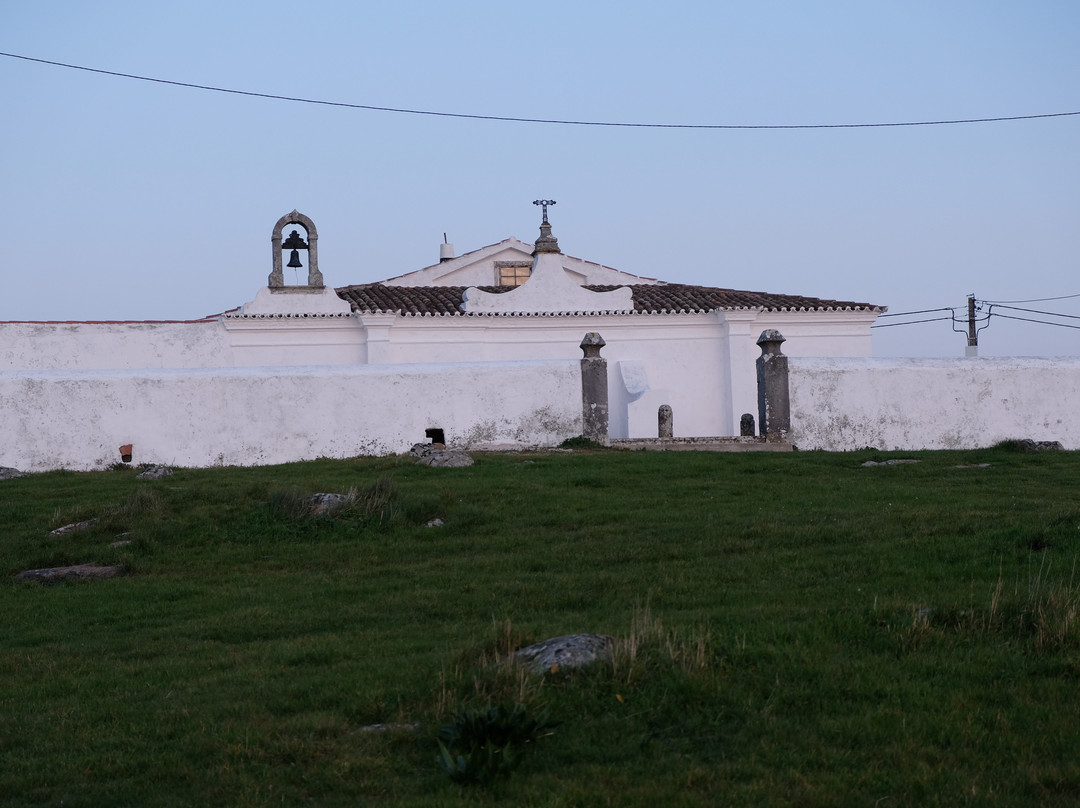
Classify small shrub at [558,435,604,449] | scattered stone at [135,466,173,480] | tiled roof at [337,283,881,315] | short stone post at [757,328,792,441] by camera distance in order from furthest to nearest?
tiled roof at [337,283,881,315]
short stone post at [757,328,792,441]
small shrub at [558,435,604,449]
scattered stone at [135,466,173,480]

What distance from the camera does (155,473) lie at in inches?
624

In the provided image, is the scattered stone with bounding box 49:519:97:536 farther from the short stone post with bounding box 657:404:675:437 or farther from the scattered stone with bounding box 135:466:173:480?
the short stone post with bounding box 657:404:675:437

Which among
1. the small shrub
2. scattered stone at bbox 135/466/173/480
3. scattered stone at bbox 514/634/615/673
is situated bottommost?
scattered stone at bbox 514/634/615/673

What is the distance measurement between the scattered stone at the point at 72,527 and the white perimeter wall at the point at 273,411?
659cm

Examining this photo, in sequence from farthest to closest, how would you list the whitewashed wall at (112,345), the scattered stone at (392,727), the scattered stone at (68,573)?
1. the whitewashed wall at (112,345)
2. the scattered stone at (68,573)
3. the scattered stone at (392,727)

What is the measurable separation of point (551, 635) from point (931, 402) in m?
15.5

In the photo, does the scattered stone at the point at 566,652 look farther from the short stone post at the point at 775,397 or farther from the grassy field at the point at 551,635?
the short stone post at the point at 775,397

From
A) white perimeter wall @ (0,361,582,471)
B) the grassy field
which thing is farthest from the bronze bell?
the grassy field

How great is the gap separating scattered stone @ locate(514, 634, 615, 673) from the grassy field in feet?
0.38

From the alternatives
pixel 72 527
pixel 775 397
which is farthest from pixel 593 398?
pixel 72 527

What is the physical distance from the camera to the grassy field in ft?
16.1

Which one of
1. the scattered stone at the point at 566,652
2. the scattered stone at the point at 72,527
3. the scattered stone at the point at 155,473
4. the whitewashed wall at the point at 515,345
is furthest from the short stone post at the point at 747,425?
the scattered stone at the point at 566,652

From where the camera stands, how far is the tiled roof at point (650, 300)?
80.5 ft

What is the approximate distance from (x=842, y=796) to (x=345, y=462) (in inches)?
523
